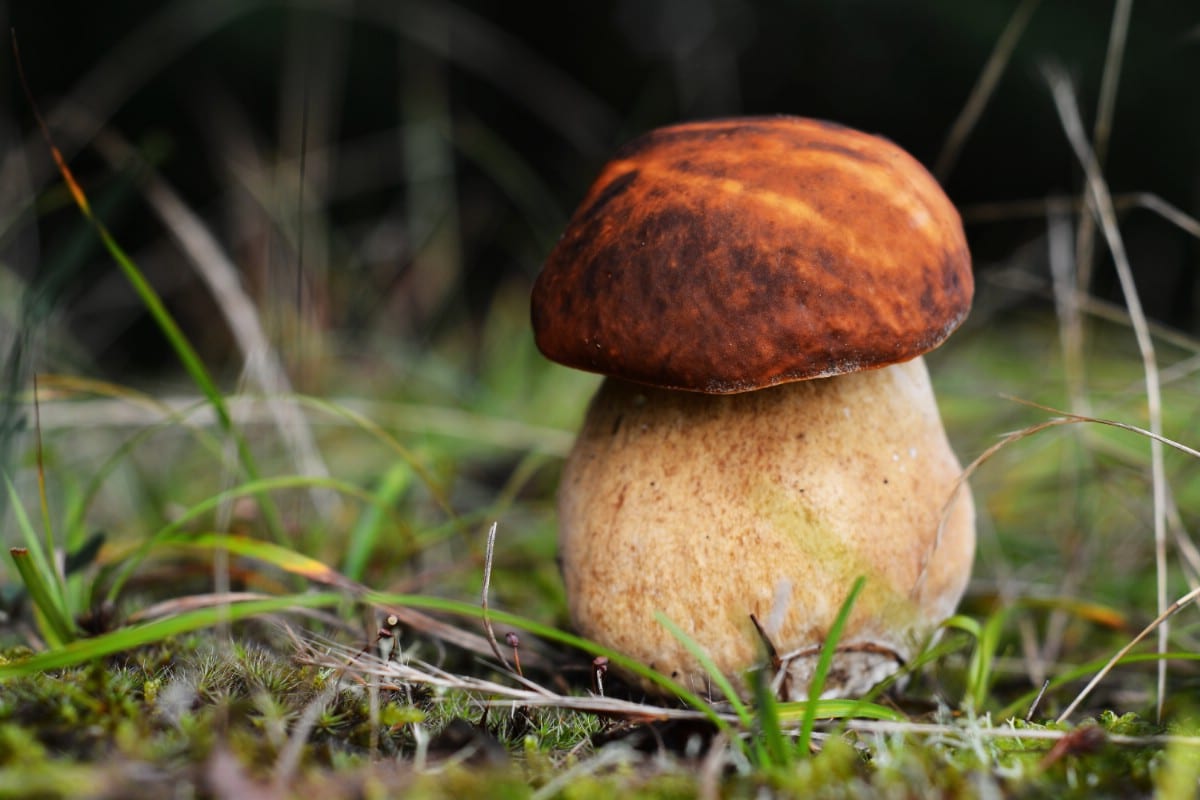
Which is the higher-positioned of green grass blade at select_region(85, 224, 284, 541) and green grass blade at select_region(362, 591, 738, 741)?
green grass blade at select_region(85, 224, 284, 541)

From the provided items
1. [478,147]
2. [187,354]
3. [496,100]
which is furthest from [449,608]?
[496,100]

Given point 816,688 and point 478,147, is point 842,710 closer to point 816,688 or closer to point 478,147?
point 816,688

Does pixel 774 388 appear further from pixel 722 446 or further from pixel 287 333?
pixel 287 333

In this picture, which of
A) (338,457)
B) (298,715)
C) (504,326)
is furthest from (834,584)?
(504,326)

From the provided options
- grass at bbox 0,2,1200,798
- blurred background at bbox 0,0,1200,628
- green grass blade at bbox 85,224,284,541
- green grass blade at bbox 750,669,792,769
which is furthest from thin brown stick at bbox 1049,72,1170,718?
green grass blade at bbox 85,224,284,541

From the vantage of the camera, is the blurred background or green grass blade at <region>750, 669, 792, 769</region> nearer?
green grass blade at <region>750, 669, 792, 769</region>

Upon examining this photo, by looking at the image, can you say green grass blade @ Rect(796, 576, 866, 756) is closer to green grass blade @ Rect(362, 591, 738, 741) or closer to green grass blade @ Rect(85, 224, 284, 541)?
green grass blade @ Rect(362, 591, 738, 741)
